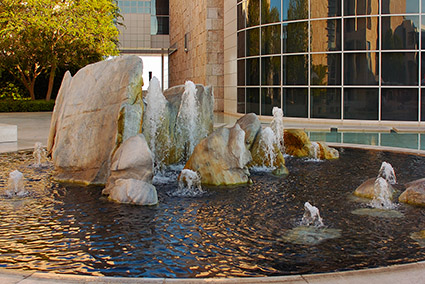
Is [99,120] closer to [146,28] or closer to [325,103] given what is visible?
[325,103]

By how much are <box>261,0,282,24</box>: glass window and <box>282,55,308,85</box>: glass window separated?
204 centimetres

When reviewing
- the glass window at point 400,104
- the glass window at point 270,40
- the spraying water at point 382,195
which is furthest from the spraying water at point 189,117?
the glass window at point 270,40

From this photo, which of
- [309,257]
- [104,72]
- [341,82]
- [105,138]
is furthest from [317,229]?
[341,82]

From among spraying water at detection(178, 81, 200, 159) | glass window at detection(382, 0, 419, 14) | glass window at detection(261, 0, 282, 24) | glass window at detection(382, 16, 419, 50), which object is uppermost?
glass window at detection(261, 0, 282, 24)

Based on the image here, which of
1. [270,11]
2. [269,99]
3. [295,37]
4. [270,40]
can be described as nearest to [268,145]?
[295,37]

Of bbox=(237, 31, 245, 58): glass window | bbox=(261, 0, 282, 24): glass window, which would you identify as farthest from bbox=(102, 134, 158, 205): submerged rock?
bbox=(237, 31, 245, 58): glass window

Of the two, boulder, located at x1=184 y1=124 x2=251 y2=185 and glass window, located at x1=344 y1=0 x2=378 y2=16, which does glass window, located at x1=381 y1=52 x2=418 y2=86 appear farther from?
boulder, located at x1=184 y1=124 x2=251 y2=185

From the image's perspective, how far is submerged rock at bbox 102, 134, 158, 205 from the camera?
339 inches

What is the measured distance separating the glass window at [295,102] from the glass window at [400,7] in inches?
188

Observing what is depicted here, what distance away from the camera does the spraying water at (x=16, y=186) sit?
9305 millimetres

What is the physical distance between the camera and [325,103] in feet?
78.5

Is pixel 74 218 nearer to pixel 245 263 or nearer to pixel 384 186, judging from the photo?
pixel 245 263

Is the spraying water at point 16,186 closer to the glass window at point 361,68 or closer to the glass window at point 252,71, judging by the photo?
the glass window at point 361,68

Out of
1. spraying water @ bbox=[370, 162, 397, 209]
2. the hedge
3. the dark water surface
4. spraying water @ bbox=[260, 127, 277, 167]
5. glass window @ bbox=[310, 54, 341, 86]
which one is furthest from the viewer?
the hedge
